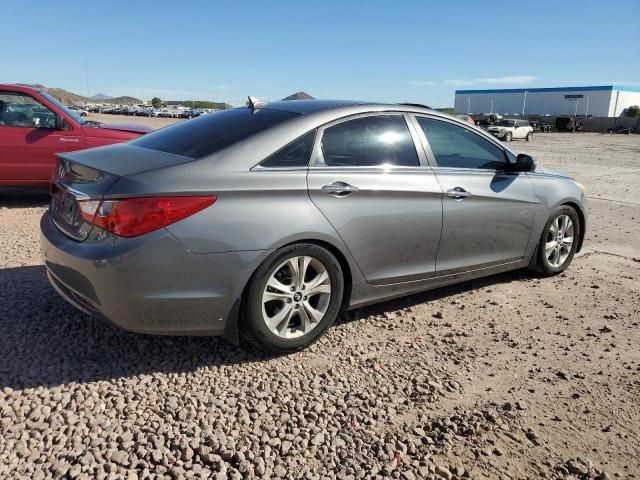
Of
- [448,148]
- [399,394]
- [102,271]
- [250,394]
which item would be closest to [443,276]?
[448,148]

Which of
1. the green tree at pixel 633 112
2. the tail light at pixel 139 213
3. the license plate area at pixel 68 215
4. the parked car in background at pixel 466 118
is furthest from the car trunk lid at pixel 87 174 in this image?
the green tree at pixel 633 112

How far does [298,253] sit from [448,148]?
1.75 meters

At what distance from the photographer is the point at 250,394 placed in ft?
9.84

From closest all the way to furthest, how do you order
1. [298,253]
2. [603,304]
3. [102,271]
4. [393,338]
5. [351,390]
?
[102,271] < [351,390] < [298,253] < [393,338] < [603,304]

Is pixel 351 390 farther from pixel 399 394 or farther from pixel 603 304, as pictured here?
pixel 603 304

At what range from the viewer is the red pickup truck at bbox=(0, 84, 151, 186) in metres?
7.44

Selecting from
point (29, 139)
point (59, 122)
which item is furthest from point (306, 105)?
point (29, 139)

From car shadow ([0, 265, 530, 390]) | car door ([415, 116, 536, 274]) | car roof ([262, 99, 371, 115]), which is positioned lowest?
car shadow ([0, 265, 530, 390])

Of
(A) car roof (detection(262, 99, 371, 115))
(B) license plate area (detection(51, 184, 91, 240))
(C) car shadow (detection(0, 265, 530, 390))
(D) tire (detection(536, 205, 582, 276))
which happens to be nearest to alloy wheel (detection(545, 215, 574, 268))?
(D) tire (detection(536, 205, 582, 276))

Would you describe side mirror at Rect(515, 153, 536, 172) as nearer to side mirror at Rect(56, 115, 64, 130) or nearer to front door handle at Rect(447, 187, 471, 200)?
front door handle at Rect(447, 187, 471, 200)

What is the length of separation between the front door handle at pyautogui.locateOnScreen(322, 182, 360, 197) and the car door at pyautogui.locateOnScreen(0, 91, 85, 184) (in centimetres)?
561

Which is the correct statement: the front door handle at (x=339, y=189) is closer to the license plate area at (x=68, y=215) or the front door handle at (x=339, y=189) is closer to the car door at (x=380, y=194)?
the car door at (x=380, y=194)

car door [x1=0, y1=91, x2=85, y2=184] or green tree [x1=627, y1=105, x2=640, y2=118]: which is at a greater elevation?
green tree [x1=627, y1=105, x2=640, y2=118]

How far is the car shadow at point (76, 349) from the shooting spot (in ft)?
10.2
